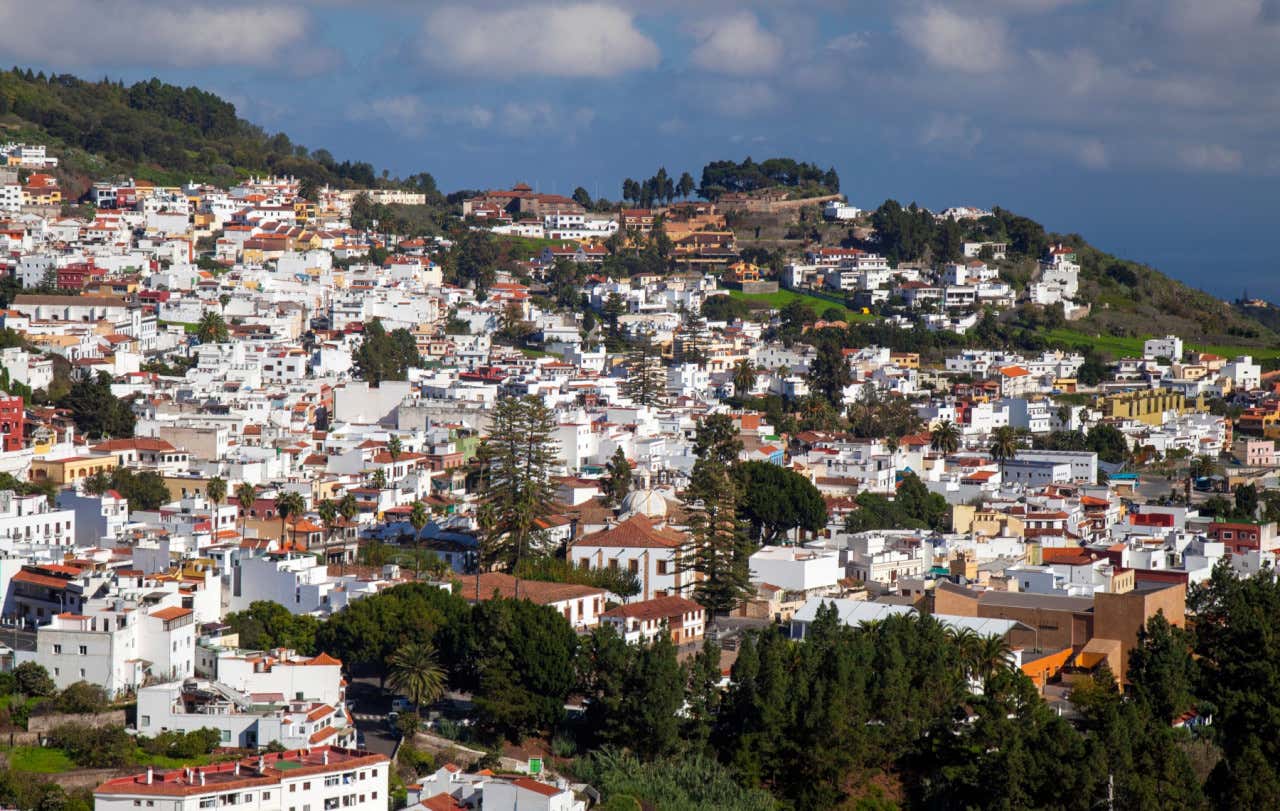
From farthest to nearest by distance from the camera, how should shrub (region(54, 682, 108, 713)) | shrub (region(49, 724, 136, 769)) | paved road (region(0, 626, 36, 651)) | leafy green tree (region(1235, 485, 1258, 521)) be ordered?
leafy green tree (region(1235, 485, 1258, 521)) < paved road (region(0, 626, 36, 651)) < shrub (region(54, 682, 108, 713)) < shrub (region(49, 724, 136, 769))

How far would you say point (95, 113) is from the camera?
3622 inches

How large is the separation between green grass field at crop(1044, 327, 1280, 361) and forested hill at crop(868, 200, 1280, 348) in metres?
0.62

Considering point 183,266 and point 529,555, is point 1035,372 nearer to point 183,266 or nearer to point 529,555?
point 183,266

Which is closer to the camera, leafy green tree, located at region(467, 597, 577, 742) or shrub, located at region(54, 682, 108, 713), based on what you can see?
shrub, located at region(54, 682, 108, 713)

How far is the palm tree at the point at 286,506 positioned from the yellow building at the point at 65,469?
512cm

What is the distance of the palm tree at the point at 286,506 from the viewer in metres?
42.1

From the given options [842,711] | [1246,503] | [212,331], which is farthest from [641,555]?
[212,331]

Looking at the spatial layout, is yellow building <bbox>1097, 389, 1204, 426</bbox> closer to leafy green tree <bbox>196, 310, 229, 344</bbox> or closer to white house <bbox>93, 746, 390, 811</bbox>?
leafy green tree <bbox>196, 310, 229, 344</bbox>

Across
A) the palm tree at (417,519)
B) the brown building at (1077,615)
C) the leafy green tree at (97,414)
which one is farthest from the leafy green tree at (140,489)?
the brown building at (1077,615)

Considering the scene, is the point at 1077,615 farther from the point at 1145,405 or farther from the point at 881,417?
the point at 1145,405

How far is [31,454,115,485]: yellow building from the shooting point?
44.5 m

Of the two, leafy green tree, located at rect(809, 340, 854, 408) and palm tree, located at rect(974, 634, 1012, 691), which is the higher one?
leafy green tree, located at rect(809, 340, 854, 408)

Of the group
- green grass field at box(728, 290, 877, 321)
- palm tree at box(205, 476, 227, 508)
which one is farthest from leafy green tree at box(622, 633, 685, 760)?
green grass field at box(728, 290, 877, 321)

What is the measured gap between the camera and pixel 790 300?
83625mm
